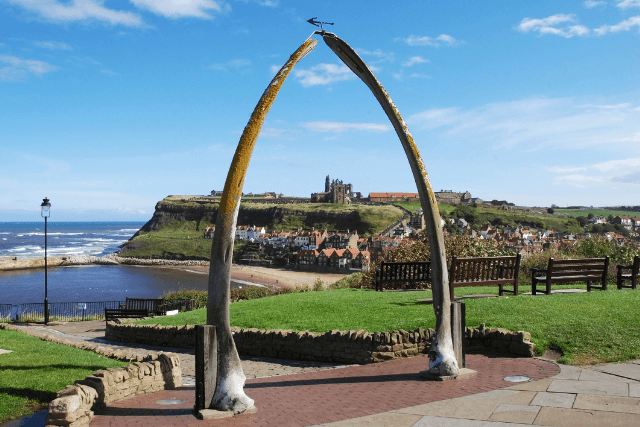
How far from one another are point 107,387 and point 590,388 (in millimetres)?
6176

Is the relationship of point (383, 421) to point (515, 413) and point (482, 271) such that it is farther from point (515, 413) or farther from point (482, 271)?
point (482, 271)

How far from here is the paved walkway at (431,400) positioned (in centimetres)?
529

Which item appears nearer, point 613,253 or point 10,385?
point 10,385

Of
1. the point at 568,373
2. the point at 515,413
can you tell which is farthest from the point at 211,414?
the point at 568,373

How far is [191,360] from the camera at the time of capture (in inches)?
431

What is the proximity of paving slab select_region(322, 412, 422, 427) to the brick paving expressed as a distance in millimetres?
192

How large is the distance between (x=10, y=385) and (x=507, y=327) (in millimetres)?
8290

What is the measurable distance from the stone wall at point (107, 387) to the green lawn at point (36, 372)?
36.7 inches

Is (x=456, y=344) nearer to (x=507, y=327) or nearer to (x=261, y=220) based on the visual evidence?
(x=507, y=327)

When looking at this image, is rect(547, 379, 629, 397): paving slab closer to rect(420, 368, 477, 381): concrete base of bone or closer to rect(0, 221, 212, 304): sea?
rect(420, 368, 477, 381): concrete base of bone

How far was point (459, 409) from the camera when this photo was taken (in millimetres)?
5648

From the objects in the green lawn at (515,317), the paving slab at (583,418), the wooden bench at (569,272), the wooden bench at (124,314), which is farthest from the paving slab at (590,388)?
the wooden bench at (124,314)

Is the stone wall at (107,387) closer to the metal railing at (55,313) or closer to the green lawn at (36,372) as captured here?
the green lawn at (36,372)

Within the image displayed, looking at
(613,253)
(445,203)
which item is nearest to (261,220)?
(445,203)
